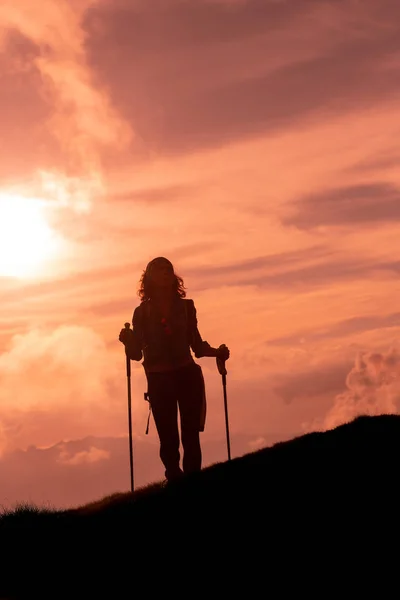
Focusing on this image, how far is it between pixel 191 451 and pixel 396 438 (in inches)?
141

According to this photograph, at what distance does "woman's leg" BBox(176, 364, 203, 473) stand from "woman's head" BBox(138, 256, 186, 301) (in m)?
1.46

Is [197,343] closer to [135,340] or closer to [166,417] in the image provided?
[135,340]

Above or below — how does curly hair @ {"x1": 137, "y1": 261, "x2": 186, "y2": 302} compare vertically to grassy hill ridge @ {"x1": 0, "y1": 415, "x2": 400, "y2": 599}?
above

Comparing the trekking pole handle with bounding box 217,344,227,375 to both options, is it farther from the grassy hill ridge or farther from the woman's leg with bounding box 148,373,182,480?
the grassy hill ridge

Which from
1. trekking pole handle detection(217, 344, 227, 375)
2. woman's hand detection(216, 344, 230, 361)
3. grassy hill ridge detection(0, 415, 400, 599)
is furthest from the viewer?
trekking pole handle detection(217, 344, 227, 375)

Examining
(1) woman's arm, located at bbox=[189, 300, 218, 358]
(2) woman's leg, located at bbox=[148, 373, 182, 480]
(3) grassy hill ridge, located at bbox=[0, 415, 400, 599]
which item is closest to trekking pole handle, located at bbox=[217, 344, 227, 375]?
(1) woman's arm, located at bbox=[189, 300, 218, 358]

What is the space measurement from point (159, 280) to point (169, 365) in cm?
153

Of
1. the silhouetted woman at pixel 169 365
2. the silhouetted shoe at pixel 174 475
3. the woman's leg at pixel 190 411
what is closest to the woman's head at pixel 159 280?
the silhouetted woman at pixel 169 365

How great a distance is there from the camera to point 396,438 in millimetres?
14430

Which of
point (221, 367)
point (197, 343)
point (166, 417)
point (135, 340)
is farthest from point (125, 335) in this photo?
point (221, 367)

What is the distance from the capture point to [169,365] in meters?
15.4

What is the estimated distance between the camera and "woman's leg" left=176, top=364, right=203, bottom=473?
50.5 ft

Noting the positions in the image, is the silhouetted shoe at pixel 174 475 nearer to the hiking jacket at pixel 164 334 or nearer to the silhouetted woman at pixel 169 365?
the silhouetted woman at pixel 169 365

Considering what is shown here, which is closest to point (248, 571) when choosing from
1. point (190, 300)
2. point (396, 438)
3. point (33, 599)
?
point (33, 599)
